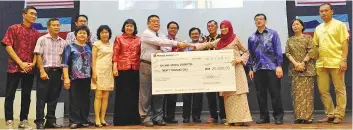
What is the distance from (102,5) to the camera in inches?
204

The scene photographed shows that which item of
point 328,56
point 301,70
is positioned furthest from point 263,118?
point 328,56

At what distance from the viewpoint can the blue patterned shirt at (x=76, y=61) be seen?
133 inches

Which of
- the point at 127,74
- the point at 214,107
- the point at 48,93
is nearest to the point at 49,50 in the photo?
the point at 48,93

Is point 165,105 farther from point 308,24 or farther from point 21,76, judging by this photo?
point 308,24

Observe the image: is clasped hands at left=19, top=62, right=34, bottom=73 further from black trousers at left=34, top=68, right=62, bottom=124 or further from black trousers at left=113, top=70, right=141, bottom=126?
black trousers at left=113, top=70, right=141, bottom=126

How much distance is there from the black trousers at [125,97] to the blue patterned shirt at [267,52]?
123 centimetres

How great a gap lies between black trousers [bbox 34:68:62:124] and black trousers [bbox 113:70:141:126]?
0.58 m

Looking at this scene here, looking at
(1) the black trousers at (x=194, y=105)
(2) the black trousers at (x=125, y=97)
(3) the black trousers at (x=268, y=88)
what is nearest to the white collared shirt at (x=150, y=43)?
(2) the black trousers at (x=125, y=97)

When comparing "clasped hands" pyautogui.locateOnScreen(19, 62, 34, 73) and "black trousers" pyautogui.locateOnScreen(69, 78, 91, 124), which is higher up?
"clasped hands" pyautogui.locateOnScreen(19, 62, 34, 73)

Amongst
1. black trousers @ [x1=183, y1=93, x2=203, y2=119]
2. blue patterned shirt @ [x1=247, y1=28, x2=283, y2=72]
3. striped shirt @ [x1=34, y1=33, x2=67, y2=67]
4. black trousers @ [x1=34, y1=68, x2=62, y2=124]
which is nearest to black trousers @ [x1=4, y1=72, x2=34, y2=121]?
black trousers @ [x1=34, y1=68, x2=62, y2=124]

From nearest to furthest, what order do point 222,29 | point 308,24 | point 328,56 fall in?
point 222,29, point 328,56, point 308,24

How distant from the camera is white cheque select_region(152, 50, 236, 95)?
129 inches

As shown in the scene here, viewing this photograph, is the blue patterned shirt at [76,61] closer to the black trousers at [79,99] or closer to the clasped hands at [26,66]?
the black trousers at [79,99]

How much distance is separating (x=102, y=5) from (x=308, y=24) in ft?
9.97
